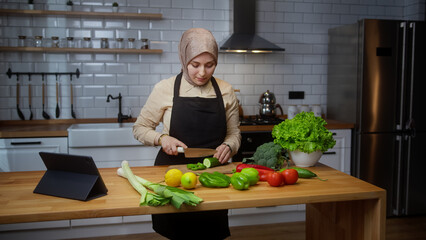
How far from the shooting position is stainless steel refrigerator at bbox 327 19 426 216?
13.3 ft

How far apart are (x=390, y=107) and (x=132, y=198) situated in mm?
3275

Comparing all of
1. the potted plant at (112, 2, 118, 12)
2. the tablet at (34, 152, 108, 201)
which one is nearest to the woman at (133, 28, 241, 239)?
the tablet at (34, 152, 108, 201)

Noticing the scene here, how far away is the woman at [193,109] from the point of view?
2.33m

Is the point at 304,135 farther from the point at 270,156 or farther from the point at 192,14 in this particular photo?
the point at 192,14

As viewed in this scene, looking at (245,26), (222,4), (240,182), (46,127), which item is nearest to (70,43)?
(46,127)

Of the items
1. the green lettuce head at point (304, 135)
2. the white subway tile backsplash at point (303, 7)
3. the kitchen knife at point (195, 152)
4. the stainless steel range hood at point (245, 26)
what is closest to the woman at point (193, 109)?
the kitchen knife at point (195, 152)

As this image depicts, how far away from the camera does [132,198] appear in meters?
1.65

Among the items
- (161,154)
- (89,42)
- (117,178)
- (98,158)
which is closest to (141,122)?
(161,154)

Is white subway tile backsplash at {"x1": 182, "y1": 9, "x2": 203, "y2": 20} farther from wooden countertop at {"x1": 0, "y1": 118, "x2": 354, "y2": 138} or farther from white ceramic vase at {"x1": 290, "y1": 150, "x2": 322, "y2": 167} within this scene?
white ceramic vase at {"x1": 290, "y1": 150, "x2": 322, "y2": 167}

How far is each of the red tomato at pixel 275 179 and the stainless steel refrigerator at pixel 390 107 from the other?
101 inches

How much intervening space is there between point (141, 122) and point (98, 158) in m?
1.36

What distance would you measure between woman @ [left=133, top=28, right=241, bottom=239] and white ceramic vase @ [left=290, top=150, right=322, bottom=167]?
38cm

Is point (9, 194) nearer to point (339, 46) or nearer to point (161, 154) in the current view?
point (161, 154)

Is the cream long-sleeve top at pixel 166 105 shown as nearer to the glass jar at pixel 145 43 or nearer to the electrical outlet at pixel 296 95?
the glass jar at pixel 145 43
